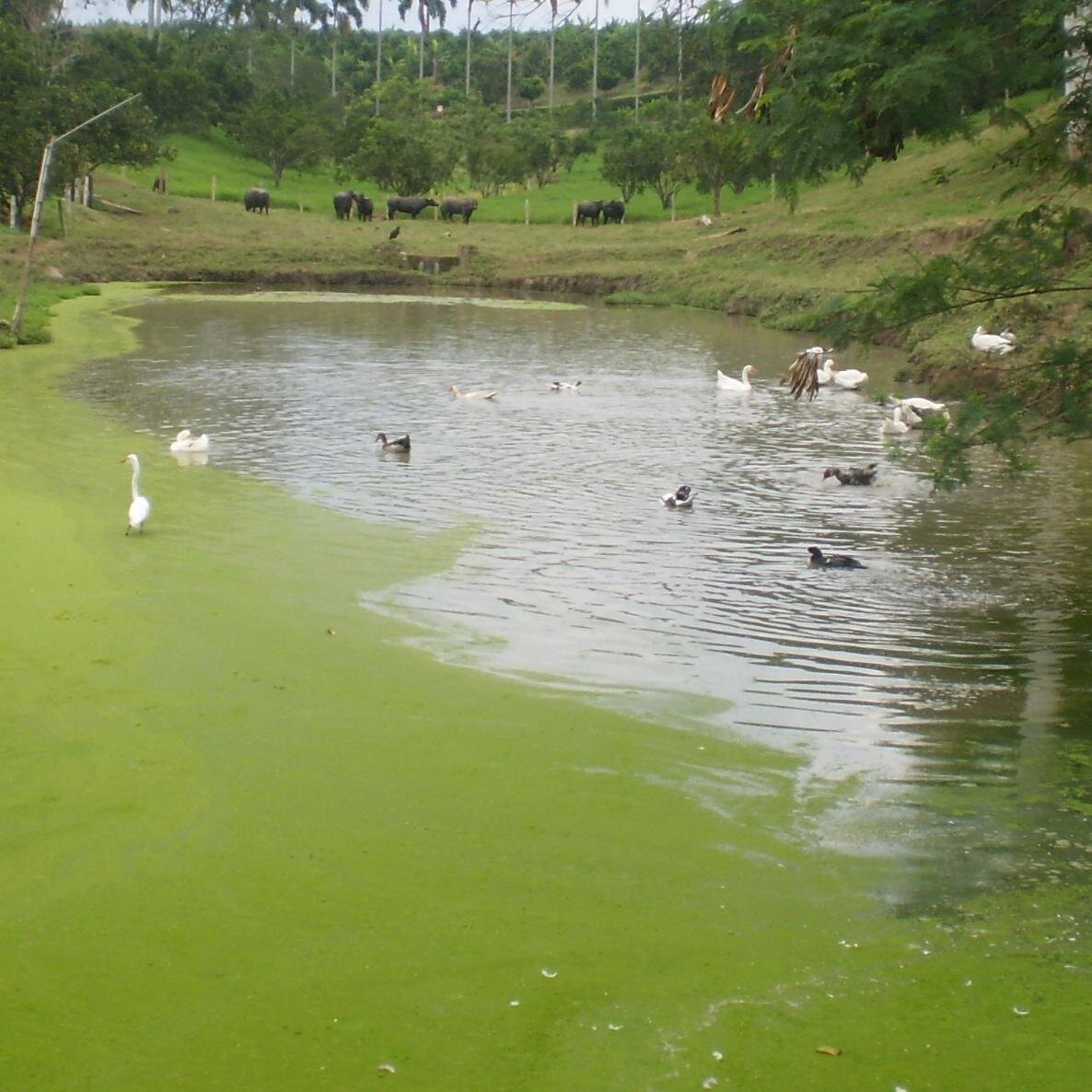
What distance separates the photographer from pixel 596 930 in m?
4.93

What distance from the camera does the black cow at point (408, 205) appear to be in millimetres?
56906

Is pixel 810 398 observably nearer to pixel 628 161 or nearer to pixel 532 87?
pixel 628 161

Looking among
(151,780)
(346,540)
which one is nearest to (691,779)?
(151,780)

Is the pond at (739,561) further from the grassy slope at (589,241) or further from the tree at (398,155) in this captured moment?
the tree at (398,155)

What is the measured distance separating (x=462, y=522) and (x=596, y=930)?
26.6ft

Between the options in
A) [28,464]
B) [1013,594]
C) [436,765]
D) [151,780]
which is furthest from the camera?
[28,464]

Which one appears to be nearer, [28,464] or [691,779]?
[691,779]

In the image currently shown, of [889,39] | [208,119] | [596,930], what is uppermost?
[208,119]

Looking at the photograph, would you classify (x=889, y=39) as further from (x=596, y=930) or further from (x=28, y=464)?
(x=28, y=464)

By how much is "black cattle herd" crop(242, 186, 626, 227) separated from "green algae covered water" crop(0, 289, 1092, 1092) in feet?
142

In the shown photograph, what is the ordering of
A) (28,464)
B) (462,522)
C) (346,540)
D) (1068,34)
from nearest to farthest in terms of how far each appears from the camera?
1. (1068,34)
2. (346,540)
3. (462,522)
4. (28,464)

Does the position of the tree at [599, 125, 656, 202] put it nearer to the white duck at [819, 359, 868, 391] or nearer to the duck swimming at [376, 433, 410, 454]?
the white duck at [819, 359, 868, 391]

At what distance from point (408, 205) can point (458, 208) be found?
6.77ft

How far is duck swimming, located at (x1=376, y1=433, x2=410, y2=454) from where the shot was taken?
16531mm
